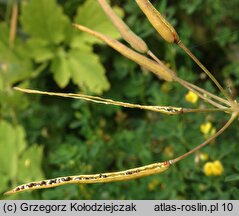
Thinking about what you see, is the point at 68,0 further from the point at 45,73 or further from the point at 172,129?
the point at 172,129

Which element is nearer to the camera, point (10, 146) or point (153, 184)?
point (153, 184)

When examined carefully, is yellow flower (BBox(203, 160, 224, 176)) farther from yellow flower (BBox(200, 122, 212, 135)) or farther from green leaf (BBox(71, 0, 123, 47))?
green leaf (BBox(71, 0, 123, 47))

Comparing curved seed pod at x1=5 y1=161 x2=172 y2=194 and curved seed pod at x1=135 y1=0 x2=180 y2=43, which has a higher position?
curved seed pod at x1=135 y1=0 x2=180 y2=43

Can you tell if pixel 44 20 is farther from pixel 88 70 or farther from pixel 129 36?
pixel 129 36

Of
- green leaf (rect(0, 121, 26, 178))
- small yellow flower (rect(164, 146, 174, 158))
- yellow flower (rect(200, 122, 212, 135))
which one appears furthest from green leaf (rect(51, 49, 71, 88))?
yellow flower (rect(200, 122, 212, 135))

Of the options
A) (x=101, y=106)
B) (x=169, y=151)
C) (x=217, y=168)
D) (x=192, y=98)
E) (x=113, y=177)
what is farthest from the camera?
(x=101, y=106)

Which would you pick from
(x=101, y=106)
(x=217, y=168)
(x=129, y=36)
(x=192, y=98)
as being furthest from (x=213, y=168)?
(x=101, y=106)

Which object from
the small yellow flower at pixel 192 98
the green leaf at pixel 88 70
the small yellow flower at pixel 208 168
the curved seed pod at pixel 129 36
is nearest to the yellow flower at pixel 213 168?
the small yellow flower at pixel 208 168
